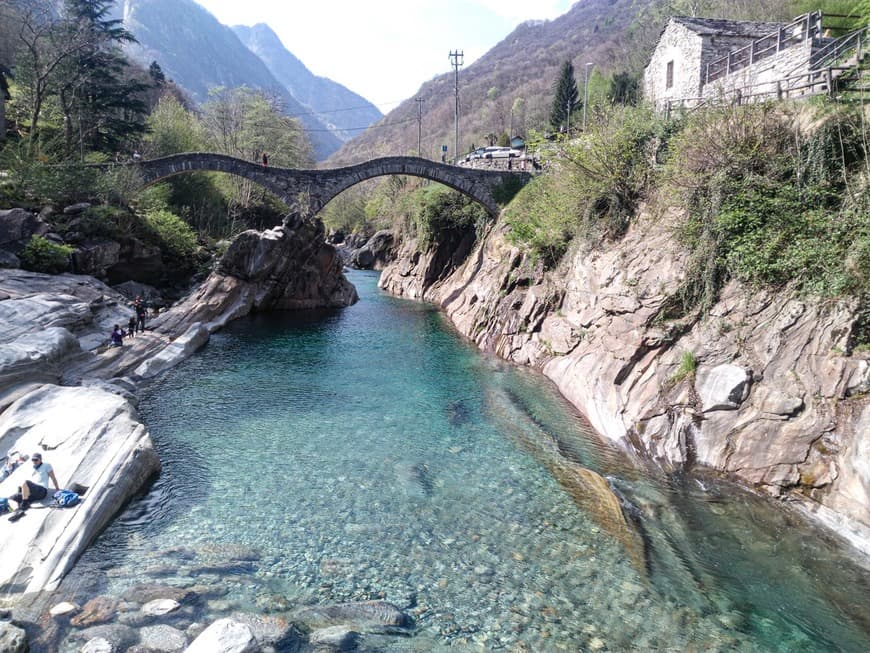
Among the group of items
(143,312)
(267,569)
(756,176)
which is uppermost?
(756,176)

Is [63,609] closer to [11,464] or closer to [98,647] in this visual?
[98,647]

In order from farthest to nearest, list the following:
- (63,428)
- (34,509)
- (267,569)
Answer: (63,428)
(34,509)
(267,569)

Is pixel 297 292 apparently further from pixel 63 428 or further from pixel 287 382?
pixel 63 428

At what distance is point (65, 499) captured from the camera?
31.0 ft

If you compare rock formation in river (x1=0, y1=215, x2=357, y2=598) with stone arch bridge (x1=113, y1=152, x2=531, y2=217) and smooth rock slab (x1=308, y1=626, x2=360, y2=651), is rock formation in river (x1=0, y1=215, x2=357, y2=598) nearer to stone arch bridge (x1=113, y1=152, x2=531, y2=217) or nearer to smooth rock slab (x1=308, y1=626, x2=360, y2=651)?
smooth rock slab (x1=308, y1=626, x2=360, y2=651)

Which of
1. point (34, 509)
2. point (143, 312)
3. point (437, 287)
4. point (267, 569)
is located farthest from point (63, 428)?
point (437, 287)

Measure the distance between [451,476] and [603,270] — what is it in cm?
1037

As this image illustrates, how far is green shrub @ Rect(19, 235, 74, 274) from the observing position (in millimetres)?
22531

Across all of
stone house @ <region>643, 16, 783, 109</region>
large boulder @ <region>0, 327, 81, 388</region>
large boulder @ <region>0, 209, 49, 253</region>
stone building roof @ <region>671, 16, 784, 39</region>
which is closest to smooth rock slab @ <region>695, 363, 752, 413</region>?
large boulder @ <region>0, 327, 81, 388</region>

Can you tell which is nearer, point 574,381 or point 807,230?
point 807,230

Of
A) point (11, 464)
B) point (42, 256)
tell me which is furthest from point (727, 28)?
point (42, 256)

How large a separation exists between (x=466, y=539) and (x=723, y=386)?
6.93 m

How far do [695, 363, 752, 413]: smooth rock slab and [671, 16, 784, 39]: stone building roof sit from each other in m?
22.2

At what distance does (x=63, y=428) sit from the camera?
37.2ft
